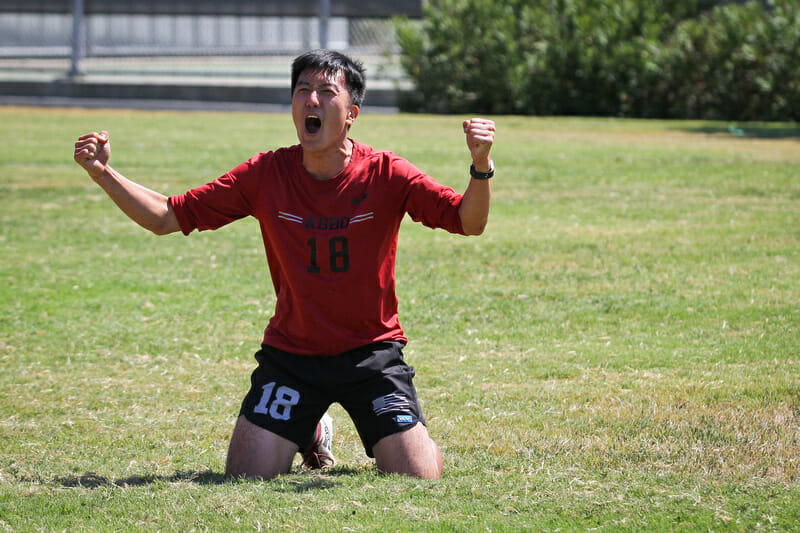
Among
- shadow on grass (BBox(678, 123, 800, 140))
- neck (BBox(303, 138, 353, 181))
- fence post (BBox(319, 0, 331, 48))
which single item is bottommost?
shadow on grass (BBox(678, 123, 800, 140))

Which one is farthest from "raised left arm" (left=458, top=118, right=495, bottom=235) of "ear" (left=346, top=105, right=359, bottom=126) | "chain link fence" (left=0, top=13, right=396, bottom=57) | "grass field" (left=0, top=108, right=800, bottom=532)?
"chain link fence" (left=0, top=13, right=396, bottom=57)

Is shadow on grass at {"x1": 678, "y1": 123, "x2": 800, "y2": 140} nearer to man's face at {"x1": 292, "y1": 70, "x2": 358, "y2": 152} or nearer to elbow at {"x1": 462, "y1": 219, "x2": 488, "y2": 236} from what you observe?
elbow at {"x1": 462, "y1": 219, "x2": 488, "y2": 236}

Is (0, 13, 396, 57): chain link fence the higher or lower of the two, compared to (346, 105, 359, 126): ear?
higher

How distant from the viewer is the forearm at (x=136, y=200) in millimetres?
4398

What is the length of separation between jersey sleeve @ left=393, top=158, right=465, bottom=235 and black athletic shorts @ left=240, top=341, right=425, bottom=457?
1.81 ft

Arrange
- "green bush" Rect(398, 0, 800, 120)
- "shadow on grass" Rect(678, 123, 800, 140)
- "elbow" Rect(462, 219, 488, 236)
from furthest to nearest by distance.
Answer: "green bush" Rect(398, 0, 800, 120)
"shadow on grass" Rect(678, 123, 800, 140)
"elbow" Rect(462, 219, 488, 236)

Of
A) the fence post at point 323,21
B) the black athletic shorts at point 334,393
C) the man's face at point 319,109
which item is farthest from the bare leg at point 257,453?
the fence post at point 323,21

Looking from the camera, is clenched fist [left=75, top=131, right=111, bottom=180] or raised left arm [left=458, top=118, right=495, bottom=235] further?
clenched fist [left=75, top=131, right=111, bottom=180]

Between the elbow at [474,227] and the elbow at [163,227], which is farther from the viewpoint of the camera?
the elbow at [163,227]

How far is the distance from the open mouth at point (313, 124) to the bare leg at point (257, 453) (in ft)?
3.98

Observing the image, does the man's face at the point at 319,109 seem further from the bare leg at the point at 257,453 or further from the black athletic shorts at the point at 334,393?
the bare leg at the point at 257,453

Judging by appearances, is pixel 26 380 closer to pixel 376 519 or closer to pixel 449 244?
pixel 376 519

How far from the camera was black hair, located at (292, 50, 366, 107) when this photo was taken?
4.36 meters

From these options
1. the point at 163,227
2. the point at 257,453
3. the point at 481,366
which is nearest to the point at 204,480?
the point at 257,453
